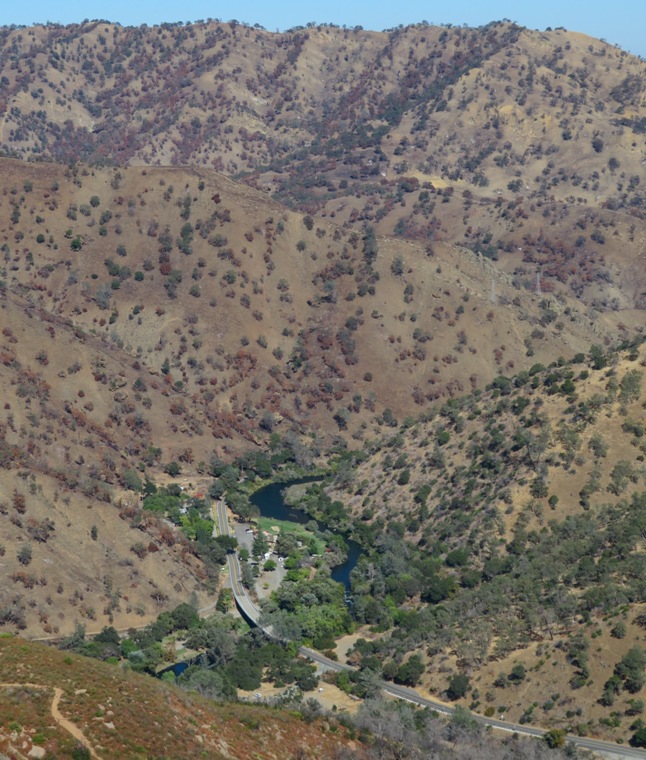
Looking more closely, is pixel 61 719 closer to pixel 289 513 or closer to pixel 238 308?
pixel 289 513

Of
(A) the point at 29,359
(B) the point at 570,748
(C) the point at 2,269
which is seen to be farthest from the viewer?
(C) the point at 2,269

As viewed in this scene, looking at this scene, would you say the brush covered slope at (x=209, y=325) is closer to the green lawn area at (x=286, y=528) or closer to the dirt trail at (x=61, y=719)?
the green lawn area at (x=286, y=528)

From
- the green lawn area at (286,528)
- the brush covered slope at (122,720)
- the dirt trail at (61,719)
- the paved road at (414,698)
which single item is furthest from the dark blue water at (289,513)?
the dirt trail at (61,719)

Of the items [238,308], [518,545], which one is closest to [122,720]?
[518,545]

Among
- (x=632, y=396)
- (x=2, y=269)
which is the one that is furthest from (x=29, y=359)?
(x=632, y=396)

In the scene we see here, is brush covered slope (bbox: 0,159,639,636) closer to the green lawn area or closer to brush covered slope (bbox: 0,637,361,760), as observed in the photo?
the green lawn area

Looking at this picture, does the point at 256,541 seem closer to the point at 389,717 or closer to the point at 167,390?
the point at 167,390

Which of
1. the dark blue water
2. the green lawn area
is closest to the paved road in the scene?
the green lawn area
